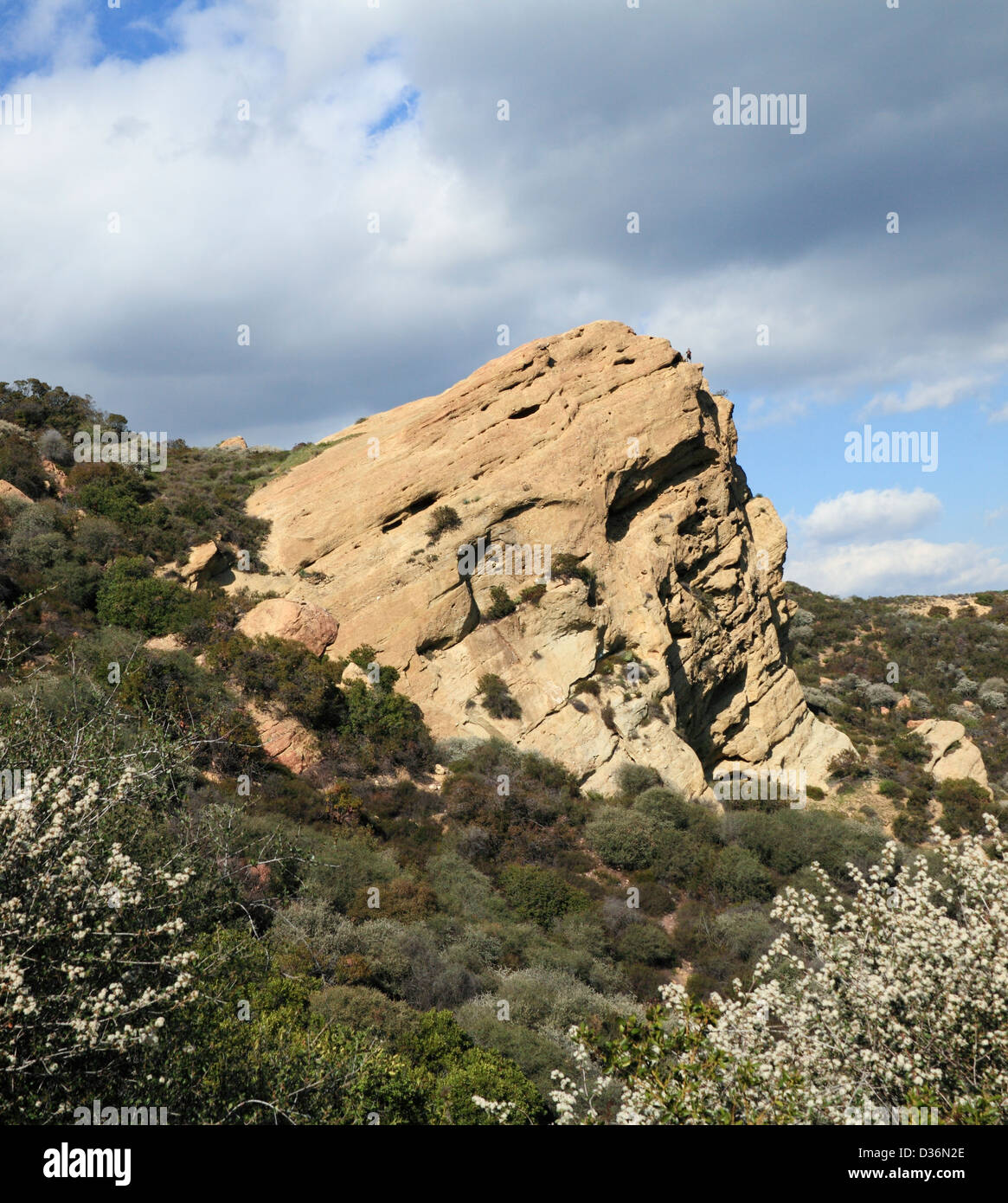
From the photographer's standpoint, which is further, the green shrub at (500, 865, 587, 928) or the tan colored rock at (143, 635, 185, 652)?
the tan colored rock at (143, 635, 185, 652)

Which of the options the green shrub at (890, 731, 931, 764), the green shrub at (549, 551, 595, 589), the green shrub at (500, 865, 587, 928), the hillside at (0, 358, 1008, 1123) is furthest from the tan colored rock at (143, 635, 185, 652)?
the green shrub at (890, 731, 931, 764)

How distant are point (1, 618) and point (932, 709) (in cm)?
4382

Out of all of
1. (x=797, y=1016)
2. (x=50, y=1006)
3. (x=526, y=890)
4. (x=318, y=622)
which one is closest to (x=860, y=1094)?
(x=797, y=1016)

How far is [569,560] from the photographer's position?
25031 millimetres

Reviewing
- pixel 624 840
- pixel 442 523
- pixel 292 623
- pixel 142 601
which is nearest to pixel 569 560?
pixel 442 523

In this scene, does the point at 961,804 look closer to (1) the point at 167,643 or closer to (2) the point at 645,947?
(2) the point at 645,947

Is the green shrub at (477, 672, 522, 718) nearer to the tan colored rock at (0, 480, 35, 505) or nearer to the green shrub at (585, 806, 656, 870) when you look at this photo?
the green shrub at (585, 806, 656, 870)

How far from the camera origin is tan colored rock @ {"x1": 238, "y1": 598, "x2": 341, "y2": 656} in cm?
2280

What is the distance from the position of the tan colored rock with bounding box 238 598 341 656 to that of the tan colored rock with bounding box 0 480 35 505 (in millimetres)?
7848

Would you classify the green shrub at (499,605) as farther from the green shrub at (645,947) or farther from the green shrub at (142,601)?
the green shrub at (645,947)

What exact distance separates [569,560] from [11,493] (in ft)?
55.5

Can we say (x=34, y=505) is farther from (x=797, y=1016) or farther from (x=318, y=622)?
(x=797, y=1016)

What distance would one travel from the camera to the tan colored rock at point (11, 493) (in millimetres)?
23812

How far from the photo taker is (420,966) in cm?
1327
